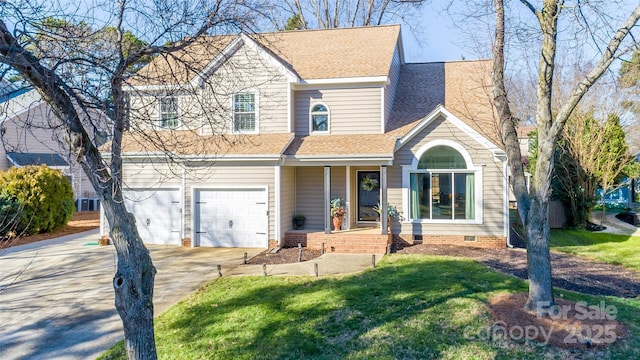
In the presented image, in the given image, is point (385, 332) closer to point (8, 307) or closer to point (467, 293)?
point (467, 293)

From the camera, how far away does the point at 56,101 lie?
422 centimetres

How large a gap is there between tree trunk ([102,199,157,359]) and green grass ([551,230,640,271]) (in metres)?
11.4

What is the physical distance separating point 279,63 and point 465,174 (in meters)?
7.42

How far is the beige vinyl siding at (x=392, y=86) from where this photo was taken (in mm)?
14750

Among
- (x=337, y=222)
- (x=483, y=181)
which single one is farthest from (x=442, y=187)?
(x=337, y=222)

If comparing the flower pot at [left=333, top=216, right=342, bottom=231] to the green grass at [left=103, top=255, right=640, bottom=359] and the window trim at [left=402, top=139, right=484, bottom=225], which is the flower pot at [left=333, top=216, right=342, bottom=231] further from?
the green grass at [left=103, top=255, right=640, bottom=359]

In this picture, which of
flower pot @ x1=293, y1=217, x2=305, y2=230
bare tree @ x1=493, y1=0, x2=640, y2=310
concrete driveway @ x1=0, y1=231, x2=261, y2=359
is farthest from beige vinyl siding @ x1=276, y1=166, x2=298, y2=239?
bare tree @ x1=493, y1=0, x2=640, y2=310

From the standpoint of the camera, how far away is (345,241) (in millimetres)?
12680

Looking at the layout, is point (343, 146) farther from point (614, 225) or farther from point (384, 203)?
point (614, 225)

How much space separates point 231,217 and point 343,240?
389 centimetres

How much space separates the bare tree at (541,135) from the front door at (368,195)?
25.3ft

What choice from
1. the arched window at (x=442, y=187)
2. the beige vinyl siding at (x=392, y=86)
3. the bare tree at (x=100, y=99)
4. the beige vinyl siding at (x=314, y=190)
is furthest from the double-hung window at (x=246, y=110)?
the bare tree at (x=100, y=99)

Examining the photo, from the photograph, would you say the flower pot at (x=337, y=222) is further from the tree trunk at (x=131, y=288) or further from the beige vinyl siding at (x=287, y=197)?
the tree trunk at (x=131, y=288)

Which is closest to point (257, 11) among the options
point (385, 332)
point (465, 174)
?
point (385, 332)
